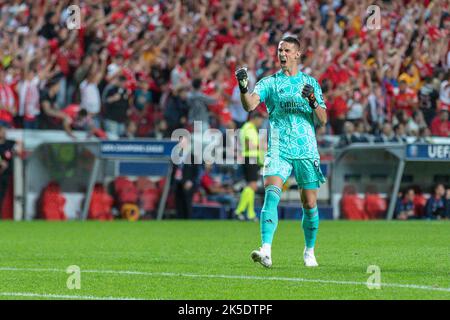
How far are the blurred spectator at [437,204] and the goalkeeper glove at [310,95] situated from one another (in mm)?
12434

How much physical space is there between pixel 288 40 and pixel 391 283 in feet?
9.14

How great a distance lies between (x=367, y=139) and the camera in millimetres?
22875

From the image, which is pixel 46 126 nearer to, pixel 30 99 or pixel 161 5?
pixel 30 99

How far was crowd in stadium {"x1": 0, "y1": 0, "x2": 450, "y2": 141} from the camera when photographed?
2222 cm

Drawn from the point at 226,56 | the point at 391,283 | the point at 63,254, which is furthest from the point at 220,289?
the point at 226,56

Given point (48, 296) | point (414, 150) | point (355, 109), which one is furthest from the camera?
point (355, 109)

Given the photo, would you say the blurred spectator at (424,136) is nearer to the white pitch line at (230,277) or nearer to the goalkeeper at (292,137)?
the goalkeeper at (292,137)

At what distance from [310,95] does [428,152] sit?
1242cm

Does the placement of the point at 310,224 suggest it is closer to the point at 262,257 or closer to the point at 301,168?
the point at 301,168

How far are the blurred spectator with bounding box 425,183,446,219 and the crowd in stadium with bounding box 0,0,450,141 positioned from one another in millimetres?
1243

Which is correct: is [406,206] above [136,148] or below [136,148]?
below

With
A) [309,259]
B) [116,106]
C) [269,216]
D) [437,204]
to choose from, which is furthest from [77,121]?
[269,216]

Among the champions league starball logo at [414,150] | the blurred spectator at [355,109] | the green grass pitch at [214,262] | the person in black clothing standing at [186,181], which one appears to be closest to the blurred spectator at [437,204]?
the champions league starball logo at [414,150]

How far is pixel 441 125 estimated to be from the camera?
909 inches
